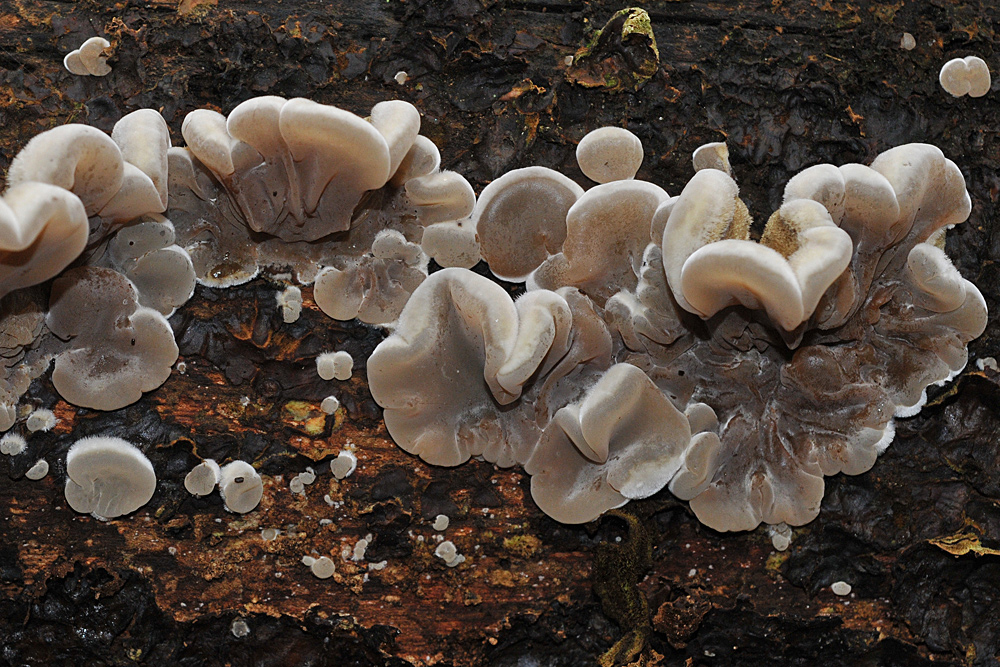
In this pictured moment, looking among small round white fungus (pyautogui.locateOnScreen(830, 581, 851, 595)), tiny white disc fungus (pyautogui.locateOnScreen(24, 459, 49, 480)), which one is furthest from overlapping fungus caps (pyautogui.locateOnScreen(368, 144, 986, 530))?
tiny white disc fungus (pyautogui.locateOnScreen(24, 459, 49, 480))

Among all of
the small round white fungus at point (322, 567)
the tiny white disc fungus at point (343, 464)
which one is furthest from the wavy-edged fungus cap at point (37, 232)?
the small round white fungus at point (322, 567)

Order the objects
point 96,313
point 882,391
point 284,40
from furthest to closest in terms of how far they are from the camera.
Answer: point 284,40 → point 882,391 → point 96,313

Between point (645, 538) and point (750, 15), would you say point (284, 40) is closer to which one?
point (750, 15)

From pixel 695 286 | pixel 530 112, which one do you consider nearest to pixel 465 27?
pixel 530 112

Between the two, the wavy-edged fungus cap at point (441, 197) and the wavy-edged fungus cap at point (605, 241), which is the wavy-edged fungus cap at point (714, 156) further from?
the wavy-edged fungus cap at point (441, 197)

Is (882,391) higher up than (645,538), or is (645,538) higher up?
(882,391)

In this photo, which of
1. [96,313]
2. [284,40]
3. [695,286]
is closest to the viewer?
[695,286]

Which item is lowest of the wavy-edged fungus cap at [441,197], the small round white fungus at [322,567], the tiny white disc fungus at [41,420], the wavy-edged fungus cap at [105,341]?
the small round white fungus at [322,567]
